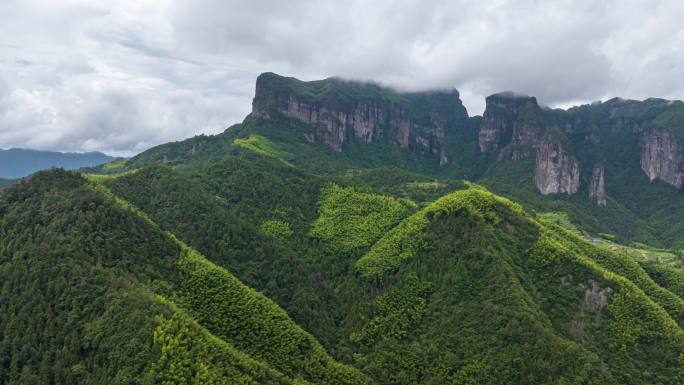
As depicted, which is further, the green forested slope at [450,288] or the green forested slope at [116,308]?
the green forested slope at [450,288]

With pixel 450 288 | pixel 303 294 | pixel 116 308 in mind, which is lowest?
pixel 303 294

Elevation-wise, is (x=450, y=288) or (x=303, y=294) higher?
(x=450, y=288)

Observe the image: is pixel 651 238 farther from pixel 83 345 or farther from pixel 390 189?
pixel 83 345

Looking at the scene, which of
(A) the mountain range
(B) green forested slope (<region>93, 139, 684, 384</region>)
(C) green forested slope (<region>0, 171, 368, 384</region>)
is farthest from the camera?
(B) green forested slope (<region>93, 139, 684, 384</region>)

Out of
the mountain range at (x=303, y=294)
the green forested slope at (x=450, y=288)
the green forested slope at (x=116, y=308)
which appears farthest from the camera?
the green forested slope at (x=450, y=288)

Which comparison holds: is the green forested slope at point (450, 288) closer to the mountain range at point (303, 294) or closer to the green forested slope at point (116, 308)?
the mountain range at point (303, 294)

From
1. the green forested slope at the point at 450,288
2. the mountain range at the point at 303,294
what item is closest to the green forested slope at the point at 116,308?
the mountain range at the point at 303,294

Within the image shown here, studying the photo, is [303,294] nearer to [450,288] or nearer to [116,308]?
[450,288]

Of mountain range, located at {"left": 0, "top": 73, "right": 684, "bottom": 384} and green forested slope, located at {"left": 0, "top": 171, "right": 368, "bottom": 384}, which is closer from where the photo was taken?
green forested slope, located at {"left": 0, "top": 171, "right": 368, "bottom": 384}

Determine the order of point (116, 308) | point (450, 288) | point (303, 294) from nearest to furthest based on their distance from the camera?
1. point (116, 308)
2. point (450, 288)
3. point (303, 294)

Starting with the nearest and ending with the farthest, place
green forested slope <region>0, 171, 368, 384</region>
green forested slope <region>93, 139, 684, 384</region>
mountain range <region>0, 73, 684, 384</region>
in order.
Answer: green forested slope <region>0, 171, 368, 384</region> < mountain range <region>0, 73, 684, 384</region> < green forested slope <region>93, 139, 684, 384</region>

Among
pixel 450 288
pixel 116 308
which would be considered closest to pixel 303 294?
pixel 450 288

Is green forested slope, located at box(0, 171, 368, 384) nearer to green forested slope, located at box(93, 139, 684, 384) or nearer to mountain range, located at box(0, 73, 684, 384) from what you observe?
mountain range, located at box(0, 73, 684, 384)

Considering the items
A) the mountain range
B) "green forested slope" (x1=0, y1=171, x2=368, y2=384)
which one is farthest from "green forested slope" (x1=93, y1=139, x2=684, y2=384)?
"green forested slope" (x1=0, y1=171, x2=368, y2=384)
